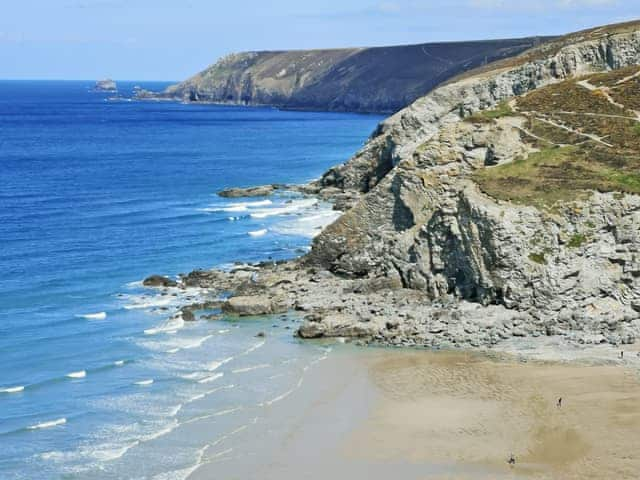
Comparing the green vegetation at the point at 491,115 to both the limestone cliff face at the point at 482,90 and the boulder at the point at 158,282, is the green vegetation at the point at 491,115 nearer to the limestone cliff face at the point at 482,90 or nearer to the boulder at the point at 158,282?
the limestone cliff face at the point at 482,90

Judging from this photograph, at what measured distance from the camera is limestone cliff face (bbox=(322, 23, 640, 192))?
272ft

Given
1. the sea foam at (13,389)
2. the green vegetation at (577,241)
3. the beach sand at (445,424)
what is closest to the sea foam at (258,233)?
the beach sand at (445,424)

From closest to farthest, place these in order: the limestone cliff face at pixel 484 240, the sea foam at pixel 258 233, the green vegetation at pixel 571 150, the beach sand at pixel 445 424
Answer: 1. the beach sand at pixel 445 424
2. the limestone cliff face at pixel 484 240
3. the green vegetation at pixel 571 150
4. the sea foam at pixel 258 233

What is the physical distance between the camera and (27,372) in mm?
Answer: 45875

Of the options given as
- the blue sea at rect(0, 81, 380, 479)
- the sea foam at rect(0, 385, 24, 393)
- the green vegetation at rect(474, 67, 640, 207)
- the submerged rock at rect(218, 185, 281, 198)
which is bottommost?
the sea foam at rect(0, 385, 24, 393)

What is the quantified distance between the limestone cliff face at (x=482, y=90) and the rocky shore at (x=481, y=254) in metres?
11.7

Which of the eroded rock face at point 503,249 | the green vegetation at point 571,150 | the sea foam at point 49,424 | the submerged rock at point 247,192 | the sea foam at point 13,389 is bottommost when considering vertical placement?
the sea foam at point 49,424

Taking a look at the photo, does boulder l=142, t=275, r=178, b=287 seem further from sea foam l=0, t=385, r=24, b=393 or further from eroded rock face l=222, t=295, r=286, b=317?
sea foam l=0, t=385, r=24, b=393

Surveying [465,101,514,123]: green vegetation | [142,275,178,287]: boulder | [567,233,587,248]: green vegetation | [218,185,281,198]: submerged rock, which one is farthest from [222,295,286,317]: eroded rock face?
[218,185,281,198]: submerged rock

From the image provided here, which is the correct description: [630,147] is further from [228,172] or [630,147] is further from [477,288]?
[228,172]

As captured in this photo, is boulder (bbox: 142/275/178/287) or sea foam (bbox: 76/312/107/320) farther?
boulder (bbox: 142/275/178/287)

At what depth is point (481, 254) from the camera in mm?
51656

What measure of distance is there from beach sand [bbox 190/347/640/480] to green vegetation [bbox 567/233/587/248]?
362 inches

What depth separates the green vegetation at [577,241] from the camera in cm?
5062
